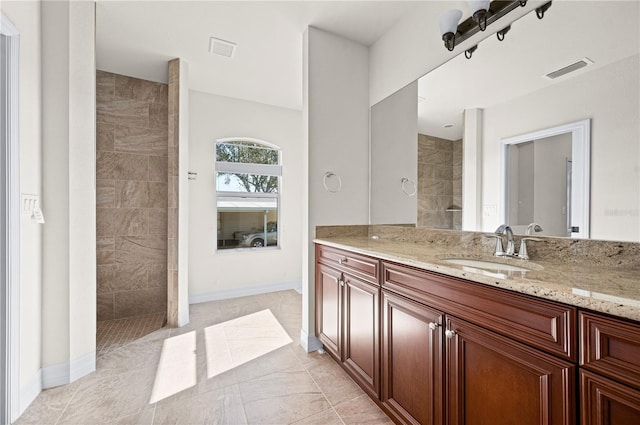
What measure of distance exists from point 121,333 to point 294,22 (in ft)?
11.0

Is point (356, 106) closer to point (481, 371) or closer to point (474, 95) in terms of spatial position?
point (474, 95)

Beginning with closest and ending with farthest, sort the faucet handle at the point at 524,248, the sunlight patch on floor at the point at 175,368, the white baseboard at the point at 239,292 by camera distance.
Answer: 1. the faucet handle at the point at 524,248
2. the sunlight patch on floor at the point at 175,368
3. the white baseboard at the point at 239,292

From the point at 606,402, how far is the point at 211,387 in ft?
6.55

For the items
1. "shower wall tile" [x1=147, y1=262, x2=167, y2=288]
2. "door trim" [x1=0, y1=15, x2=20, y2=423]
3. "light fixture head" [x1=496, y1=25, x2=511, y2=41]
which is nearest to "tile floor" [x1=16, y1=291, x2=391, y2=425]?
"door trim" [x1=0, y1=15, x2=20, y2=423]

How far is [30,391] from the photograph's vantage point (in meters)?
1.73

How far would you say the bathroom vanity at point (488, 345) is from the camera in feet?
2.34

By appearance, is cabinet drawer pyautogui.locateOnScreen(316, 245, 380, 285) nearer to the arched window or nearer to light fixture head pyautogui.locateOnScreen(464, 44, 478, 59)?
light fixture head pyautogui.locateOnScreen(464, 44, 478, 59)

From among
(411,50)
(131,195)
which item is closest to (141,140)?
(131,195)

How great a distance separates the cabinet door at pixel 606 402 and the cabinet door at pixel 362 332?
94 cm

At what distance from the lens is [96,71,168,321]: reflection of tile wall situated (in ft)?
10.3

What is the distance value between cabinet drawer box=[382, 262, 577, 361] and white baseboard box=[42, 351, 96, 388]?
236 centimetres

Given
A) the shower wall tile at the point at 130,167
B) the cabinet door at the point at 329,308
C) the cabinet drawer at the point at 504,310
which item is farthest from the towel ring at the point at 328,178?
the shower wall tile at the point at 130,167

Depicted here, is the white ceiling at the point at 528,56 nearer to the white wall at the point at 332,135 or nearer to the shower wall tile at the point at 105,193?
the white wall at the point at 332,135

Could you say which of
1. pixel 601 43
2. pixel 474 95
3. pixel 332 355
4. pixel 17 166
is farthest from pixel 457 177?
pixel 17 166
